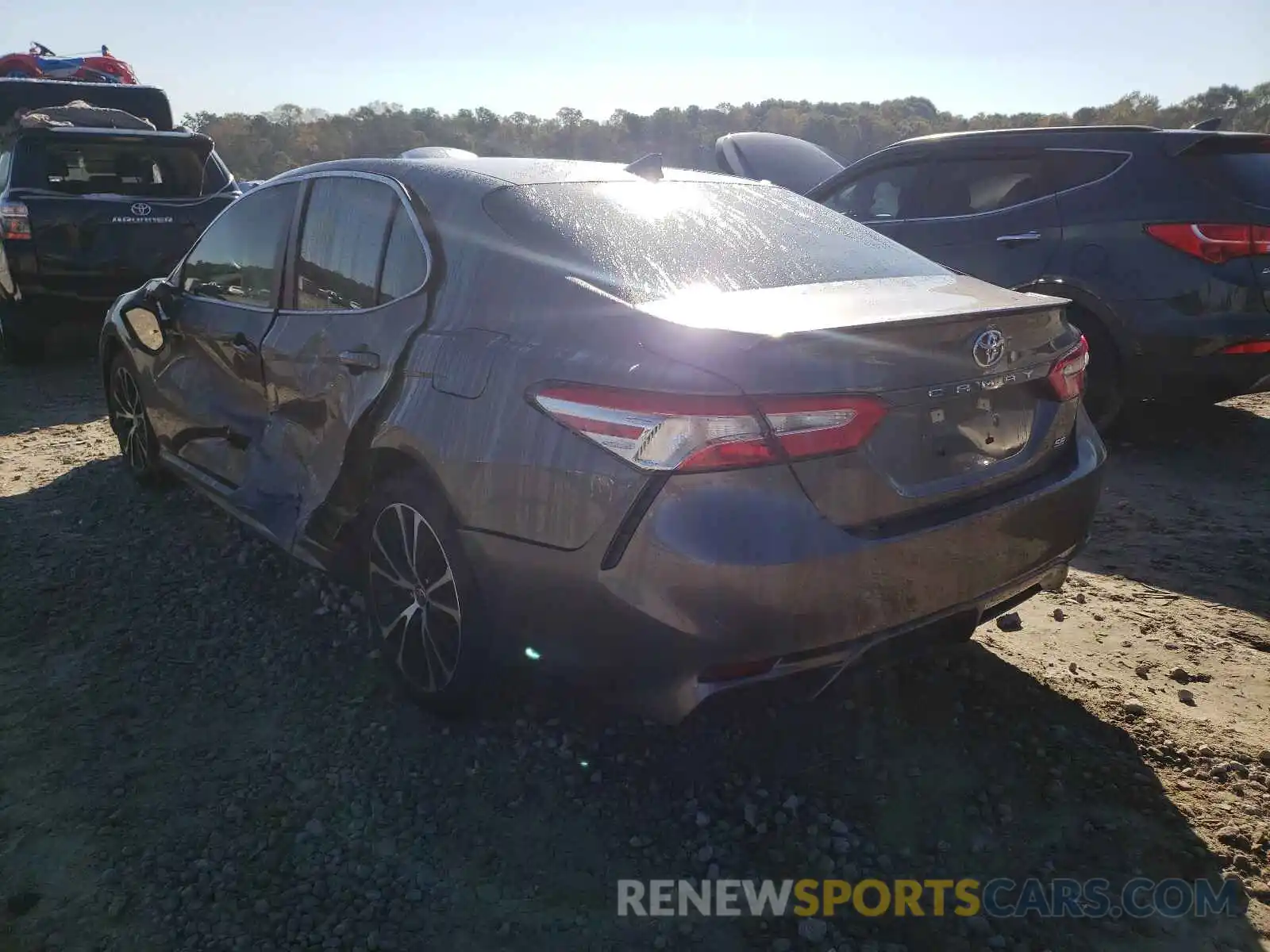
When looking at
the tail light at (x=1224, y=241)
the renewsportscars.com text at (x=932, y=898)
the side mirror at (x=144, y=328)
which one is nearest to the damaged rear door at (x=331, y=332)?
the side mirror at (x=144, y=328)

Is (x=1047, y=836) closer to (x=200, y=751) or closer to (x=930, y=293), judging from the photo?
(x=930, y=293)

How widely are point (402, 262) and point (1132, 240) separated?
4038 millimetres

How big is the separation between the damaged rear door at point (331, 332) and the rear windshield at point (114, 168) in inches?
210

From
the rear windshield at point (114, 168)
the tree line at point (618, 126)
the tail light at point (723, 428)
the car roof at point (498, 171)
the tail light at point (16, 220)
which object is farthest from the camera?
the tree line at point (618, 126)

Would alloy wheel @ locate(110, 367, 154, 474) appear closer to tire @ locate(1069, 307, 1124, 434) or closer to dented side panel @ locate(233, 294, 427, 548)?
dented side panel @ locate(233, 294, 427, 548)

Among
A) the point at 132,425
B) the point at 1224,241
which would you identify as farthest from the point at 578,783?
the point at 1224,241

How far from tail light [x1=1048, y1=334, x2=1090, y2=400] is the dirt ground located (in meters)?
0.93

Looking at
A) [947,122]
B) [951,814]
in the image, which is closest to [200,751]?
[951,814]

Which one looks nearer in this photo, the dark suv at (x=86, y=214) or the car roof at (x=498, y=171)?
the car roof at (x=498, y=171)

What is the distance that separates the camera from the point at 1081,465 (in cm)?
271

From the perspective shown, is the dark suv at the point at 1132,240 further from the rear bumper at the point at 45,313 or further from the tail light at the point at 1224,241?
the rear bumper at the point at 45,313

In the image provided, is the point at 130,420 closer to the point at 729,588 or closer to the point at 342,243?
the point at 342,243

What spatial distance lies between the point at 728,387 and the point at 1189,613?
2380 mm

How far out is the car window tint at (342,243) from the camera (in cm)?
306
